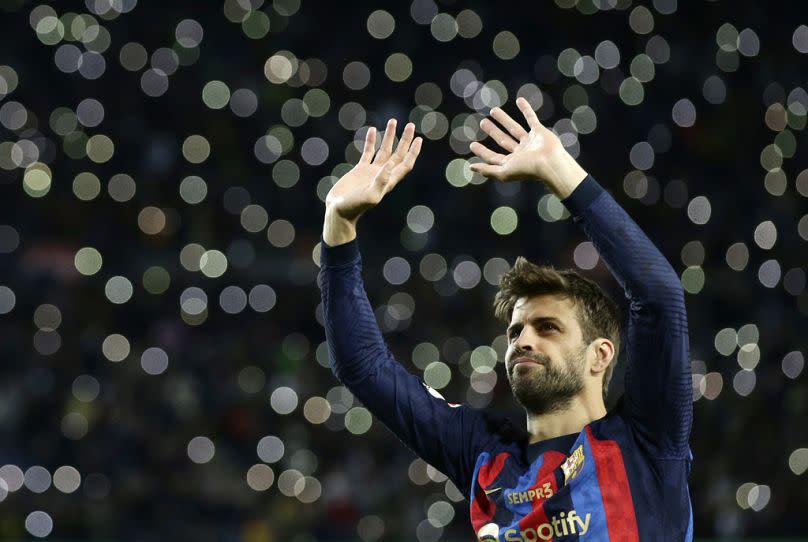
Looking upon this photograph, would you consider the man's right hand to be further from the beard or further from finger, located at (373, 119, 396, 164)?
the beard

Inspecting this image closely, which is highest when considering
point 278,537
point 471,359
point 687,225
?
point 687,225

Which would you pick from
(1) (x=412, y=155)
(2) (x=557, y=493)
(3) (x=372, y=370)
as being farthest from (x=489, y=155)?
(2) (x=557, y=493)

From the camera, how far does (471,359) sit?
1088cm

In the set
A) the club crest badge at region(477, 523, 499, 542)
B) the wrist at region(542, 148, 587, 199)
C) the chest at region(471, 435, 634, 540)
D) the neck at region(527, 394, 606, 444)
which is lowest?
the club crest badge at region(477, 523, 499, 542)

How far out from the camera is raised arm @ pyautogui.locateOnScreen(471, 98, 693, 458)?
2.70 metres

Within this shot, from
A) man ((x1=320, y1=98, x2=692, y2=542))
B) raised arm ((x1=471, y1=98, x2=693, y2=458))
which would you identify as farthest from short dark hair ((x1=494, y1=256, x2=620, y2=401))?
raised arm ((x1=471, y1=98, x2=693, y2=458))

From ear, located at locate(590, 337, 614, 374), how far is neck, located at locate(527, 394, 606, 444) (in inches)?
3.2

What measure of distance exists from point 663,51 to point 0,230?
7.42 metres

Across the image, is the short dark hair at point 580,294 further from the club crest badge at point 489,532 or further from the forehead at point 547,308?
the club crest badge at point 489,532

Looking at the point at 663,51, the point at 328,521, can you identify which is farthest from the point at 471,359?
the point at 663,51

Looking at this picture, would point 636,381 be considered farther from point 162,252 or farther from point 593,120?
point 593,120

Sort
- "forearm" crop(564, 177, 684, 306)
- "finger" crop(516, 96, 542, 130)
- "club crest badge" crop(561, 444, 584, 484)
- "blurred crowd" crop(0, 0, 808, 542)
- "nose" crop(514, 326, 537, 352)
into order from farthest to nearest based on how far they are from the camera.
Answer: "blurred crowd" crop(0, 0, 808, 542)
"nose" crop(514, 326, 537, 352)
"club crest badge" crop(561, 444, 584, 484)
"finger" crop(516, 96, 542, 130)
"forearm" crop(564, 177, 684, 306)

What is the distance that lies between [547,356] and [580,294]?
0.70 feet

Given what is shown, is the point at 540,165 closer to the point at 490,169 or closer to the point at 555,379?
the point at 490,169
